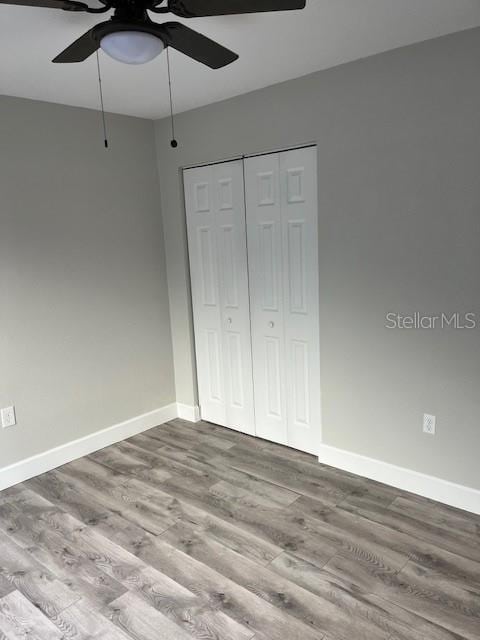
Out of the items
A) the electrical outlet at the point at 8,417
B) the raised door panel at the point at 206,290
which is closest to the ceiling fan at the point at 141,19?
the raised door panel at the point at 206,290

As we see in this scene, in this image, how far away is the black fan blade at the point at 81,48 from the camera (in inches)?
64.2

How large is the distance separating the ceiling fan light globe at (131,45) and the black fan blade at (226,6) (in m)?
0.12

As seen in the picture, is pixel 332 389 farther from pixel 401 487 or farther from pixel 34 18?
pixel 34 18

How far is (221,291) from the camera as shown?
358 cm

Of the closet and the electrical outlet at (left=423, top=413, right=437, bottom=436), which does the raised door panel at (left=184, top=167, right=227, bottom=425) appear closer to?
the closet

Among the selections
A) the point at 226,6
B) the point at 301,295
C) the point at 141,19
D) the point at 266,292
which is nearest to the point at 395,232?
the point at 301,295

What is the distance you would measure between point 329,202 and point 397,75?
711mm

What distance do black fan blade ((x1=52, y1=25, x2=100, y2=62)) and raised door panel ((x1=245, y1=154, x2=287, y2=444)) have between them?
1508 mm

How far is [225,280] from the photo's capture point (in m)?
3.53

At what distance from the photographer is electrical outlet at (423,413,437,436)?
2.63 metres

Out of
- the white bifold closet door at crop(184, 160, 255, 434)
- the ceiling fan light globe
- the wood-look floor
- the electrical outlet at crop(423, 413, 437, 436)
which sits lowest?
the wood-look floor

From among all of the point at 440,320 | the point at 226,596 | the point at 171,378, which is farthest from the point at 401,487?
the point at 171,378

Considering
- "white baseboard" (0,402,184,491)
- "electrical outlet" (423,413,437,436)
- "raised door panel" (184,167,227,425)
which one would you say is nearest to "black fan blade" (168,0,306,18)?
"raised door panel" (184,167,227,425)

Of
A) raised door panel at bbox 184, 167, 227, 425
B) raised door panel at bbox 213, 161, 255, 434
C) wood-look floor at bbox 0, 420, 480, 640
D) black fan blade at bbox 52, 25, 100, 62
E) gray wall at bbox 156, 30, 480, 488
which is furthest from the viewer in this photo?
raised door panel at bbox 184, 167, 227, 425
